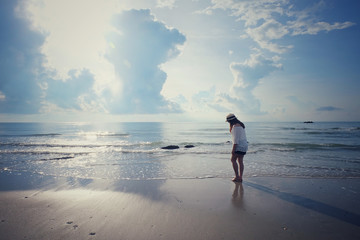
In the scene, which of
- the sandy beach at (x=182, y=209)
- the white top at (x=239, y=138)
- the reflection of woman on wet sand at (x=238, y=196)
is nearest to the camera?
the sandy beach at (x=182, y=209)

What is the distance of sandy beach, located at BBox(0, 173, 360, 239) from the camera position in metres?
3.85

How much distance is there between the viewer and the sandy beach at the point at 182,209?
385 centimetres

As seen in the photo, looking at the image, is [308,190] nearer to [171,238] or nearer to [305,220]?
[305,220]

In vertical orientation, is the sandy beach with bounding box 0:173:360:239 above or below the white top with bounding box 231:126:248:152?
below

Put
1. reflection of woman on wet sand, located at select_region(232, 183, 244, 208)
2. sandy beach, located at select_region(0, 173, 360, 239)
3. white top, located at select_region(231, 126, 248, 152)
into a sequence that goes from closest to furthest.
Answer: sandy beach, located at select_region(0, 173, 360, 239) → reflection of woman on wet sand, located at select_region(232, 183, 244, 208) → white top, located at select_region(231, 126, 248, 152)

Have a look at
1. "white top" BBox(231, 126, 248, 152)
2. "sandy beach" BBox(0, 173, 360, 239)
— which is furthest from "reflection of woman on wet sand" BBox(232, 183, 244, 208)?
"white top" BBox(231, 126, 248, 152)

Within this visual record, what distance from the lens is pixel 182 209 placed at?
501 centimetres

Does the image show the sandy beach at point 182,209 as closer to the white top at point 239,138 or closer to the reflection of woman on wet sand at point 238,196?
the reflection of woman on wet sand at point 238,196

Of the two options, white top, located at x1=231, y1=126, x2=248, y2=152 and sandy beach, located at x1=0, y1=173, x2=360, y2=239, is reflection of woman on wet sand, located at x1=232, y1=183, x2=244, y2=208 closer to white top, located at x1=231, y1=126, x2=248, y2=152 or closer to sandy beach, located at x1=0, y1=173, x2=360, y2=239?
sandy beach, located at x1=0, y1=173, x2=360, y2=239

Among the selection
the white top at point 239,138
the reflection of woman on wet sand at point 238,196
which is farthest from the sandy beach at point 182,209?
the white top at point 239,138

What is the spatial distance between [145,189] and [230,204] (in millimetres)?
3056

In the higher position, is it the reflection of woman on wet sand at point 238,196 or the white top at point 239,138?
the white top at point 239,138

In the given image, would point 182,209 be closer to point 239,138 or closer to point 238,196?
point 238,196

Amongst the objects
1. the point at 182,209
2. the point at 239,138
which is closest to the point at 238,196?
the point at 182,209
